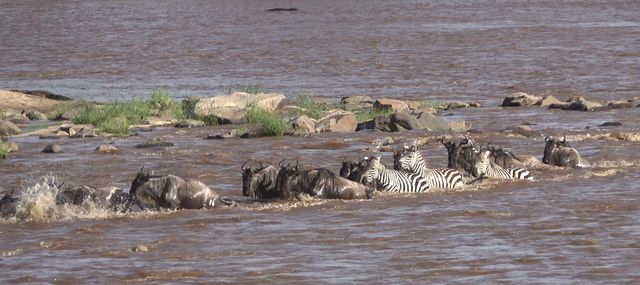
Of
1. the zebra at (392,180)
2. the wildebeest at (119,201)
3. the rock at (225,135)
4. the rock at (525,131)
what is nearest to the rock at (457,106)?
the rock at (525,131)

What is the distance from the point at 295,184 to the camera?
1266 centimetres

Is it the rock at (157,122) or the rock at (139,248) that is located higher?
the rock at (139,248)

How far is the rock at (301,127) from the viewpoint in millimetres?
18625

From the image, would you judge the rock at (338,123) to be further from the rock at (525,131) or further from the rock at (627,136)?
the rock at (627,136)

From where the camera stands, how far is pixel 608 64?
2909cm

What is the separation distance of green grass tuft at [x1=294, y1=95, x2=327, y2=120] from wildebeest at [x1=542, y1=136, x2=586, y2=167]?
6009 millimetres

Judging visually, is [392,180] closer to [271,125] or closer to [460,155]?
[460,155]

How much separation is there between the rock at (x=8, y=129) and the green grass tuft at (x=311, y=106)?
13.9ft

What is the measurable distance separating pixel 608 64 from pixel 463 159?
15.7 meters

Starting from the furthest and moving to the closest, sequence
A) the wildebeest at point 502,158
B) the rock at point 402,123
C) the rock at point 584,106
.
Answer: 1. the rock at point 584,106
2. the rock at point 402,123
3. the wildebeest at point 502,158

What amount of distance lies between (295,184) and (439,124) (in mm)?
6761

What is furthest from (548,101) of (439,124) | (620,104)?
(439,124)

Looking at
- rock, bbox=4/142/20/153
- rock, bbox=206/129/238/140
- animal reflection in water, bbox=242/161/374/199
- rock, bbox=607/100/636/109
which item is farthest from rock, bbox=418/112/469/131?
animal reflection in water, bbox=242/161/374/199

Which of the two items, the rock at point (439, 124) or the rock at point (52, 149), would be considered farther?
the rock at point (439, 124)
